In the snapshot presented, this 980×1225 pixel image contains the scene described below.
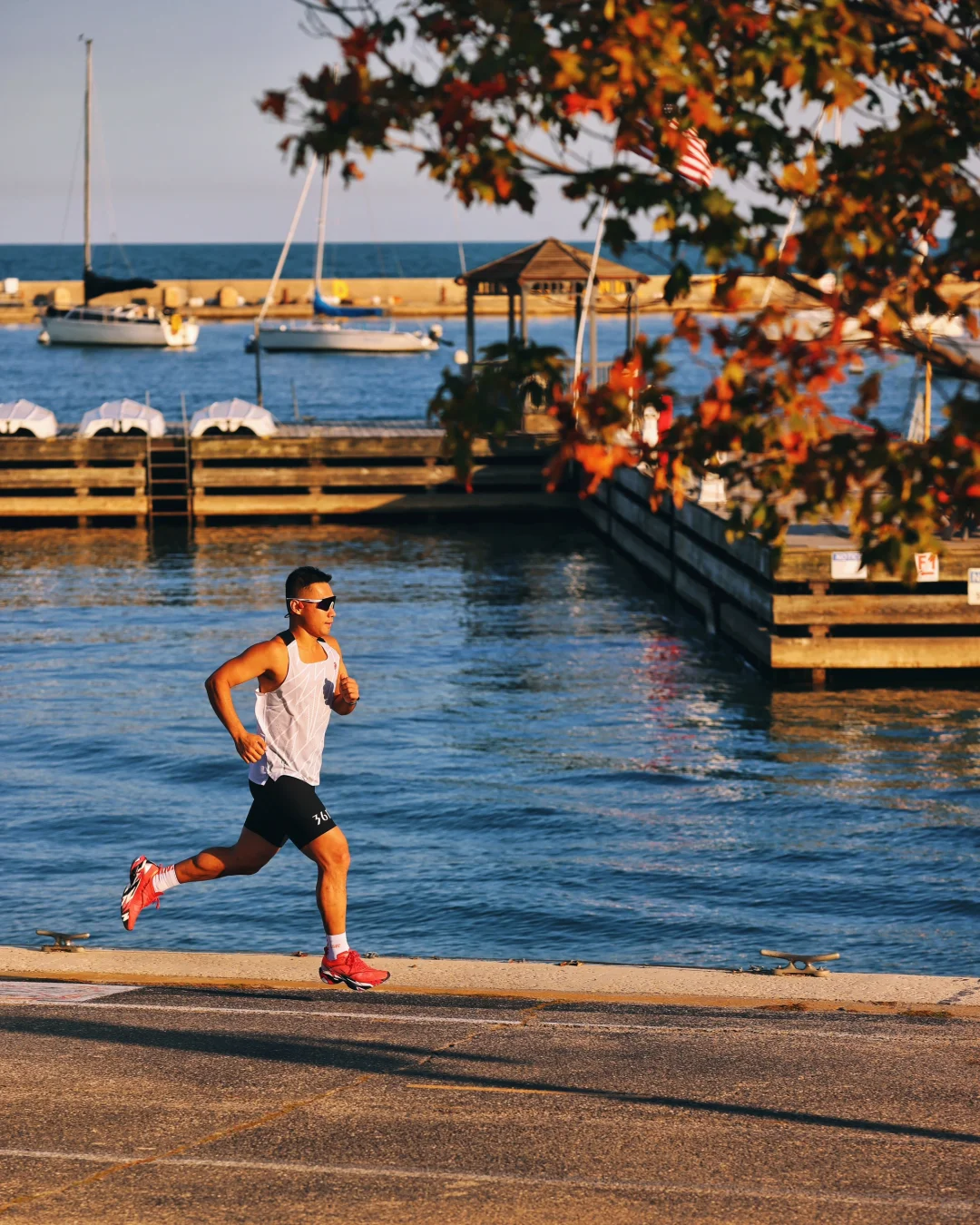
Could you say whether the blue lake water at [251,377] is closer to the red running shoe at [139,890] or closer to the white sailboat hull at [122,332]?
the white sailboat hull at [122,332]

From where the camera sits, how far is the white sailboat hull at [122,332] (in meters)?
95.4

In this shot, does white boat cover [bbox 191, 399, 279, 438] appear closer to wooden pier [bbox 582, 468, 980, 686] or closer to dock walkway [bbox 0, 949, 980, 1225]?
wooden pier [bbox 582, 468, 980, 686]

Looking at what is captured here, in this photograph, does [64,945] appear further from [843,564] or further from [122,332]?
Answer: [122,332]

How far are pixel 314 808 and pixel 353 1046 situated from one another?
1095mm

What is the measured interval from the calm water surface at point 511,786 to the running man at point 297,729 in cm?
410

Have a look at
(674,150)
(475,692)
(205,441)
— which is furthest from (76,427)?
(674,150)

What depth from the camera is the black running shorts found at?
27.0 feet

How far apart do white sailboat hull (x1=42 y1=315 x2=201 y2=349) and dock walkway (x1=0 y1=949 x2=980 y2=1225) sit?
89.0 metres

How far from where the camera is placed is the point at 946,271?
5508 mm

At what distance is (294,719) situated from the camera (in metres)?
8.19

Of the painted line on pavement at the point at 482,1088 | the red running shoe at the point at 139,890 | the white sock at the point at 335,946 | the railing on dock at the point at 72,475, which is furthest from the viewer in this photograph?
the railing on dock at the point at 72,475

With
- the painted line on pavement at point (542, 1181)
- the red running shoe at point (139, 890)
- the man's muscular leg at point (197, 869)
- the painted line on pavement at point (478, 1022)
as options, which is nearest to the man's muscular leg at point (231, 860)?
the man's muscular leg at point (197, 869)

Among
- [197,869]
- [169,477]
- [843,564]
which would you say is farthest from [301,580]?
[169,477]

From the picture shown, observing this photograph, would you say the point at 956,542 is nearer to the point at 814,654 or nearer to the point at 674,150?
the point at 814,654
